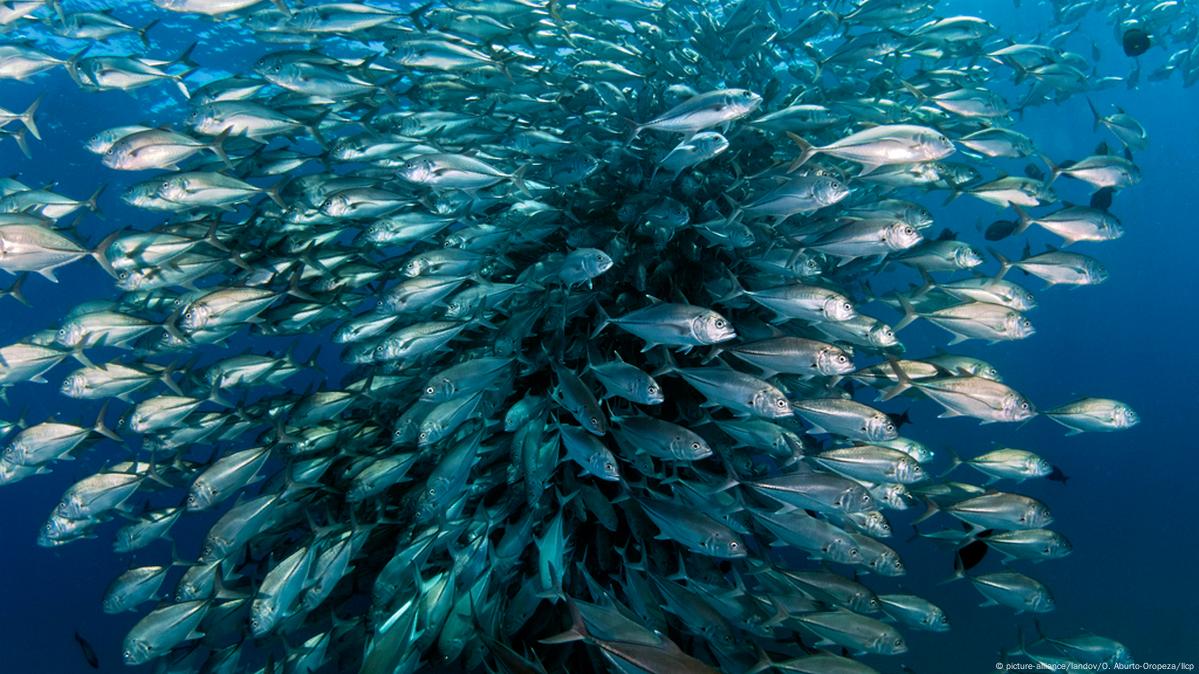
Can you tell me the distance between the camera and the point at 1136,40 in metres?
8.18

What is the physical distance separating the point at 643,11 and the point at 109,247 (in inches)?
219

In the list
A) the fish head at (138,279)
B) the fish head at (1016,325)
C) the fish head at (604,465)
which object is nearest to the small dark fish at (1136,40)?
the fish head at (1016,325)

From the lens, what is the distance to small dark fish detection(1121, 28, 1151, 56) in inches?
319

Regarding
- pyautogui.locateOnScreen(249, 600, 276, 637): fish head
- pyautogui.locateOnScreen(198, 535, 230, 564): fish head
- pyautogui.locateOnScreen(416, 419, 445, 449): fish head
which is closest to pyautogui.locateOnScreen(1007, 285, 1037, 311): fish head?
pyautogui.locateOnScreen(416, 419, 445, 449): fish head

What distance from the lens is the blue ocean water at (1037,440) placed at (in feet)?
47.5

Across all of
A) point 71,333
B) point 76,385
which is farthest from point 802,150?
point 76,385

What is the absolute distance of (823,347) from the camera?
4133mm

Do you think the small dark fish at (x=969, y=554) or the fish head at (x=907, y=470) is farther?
the small dark fish at (x=969, y=554)

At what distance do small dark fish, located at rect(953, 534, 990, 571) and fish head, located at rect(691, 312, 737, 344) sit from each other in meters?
2.98

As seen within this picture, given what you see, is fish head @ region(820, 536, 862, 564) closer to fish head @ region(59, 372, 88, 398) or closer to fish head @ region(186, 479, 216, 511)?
fish head @ region(186, 479, 216, 511)

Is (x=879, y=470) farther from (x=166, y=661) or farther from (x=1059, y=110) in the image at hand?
(x=1059, y=110)

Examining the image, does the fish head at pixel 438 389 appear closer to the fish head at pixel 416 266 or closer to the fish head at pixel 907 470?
the fish head at pixel 416 266

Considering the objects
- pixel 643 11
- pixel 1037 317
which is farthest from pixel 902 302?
pixel 1037 317

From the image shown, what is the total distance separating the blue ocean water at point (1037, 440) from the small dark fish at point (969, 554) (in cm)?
233
